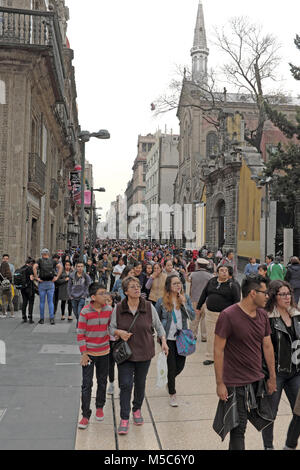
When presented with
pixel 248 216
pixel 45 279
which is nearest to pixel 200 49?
pixel 248 216

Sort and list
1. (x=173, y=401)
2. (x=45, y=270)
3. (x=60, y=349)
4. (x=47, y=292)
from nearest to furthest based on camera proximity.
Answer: (x=173, y=401) < (x=60, y=349) < (x=45, y=270) < (x=47, y=292)

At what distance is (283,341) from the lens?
4184mm

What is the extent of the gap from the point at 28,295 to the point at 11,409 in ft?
19.2

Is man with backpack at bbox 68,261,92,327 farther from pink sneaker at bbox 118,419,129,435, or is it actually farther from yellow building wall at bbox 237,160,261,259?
yellow building wall at bbox 237,160,261,259

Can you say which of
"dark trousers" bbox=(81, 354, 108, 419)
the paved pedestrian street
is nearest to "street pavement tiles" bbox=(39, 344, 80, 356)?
the paved pedestrian street

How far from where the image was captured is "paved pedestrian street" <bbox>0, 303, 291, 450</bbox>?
14.2 ft

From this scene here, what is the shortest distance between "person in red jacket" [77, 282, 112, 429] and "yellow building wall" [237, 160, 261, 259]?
64.3 ft

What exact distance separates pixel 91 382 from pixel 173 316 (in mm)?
1361

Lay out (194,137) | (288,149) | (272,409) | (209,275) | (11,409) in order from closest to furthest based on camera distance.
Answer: (272,409) → (11,409) → (209,275) → (288,149) → (194,137)

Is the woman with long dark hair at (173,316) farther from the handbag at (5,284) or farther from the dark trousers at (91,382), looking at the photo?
the handbag at (5,284)

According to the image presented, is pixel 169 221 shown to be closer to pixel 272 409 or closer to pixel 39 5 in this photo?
pixel 39 5

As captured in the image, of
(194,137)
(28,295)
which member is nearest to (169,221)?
(194,137)

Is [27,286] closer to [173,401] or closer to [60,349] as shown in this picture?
[60,349]

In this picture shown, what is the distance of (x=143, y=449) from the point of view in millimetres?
4195
